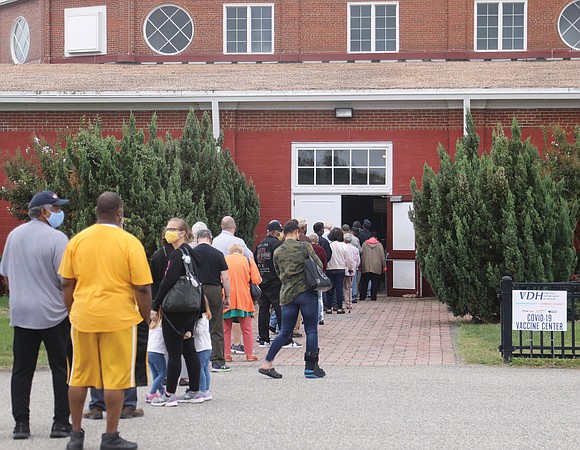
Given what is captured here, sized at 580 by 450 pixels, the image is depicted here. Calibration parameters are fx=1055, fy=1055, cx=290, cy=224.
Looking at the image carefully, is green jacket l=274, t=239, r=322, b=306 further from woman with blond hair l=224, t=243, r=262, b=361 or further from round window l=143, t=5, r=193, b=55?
round window l=143, t=5, r=193, b=55

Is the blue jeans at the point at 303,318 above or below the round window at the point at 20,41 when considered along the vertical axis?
below

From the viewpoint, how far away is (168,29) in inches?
1380

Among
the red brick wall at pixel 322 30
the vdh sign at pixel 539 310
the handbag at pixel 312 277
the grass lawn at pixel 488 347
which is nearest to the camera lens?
the handbag at pixel 312 277

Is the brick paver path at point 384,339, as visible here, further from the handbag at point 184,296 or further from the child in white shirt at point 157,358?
the handbag at point 184,296

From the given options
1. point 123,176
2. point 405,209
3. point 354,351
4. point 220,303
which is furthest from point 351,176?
point 220,303

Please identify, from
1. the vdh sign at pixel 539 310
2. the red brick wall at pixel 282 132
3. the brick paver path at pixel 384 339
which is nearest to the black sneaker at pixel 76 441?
the brick paver path at pixel 384 339

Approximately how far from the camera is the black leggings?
31.6ft

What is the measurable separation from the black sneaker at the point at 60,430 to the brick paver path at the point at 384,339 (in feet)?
15.6

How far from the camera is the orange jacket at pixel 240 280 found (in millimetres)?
13133

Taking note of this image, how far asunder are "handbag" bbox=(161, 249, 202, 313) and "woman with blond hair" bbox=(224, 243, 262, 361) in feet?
11.5

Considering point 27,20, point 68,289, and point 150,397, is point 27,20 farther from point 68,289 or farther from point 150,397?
point 68,289

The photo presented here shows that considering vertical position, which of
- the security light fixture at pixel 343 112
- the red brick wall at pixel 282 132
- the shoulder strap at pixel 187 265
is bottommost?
the shoulder strap at pixel 187 265

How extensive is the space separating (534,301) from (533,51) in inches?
863

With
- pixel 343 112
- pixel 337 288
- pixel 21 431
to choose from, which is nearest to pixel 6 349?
pixel 21 431
